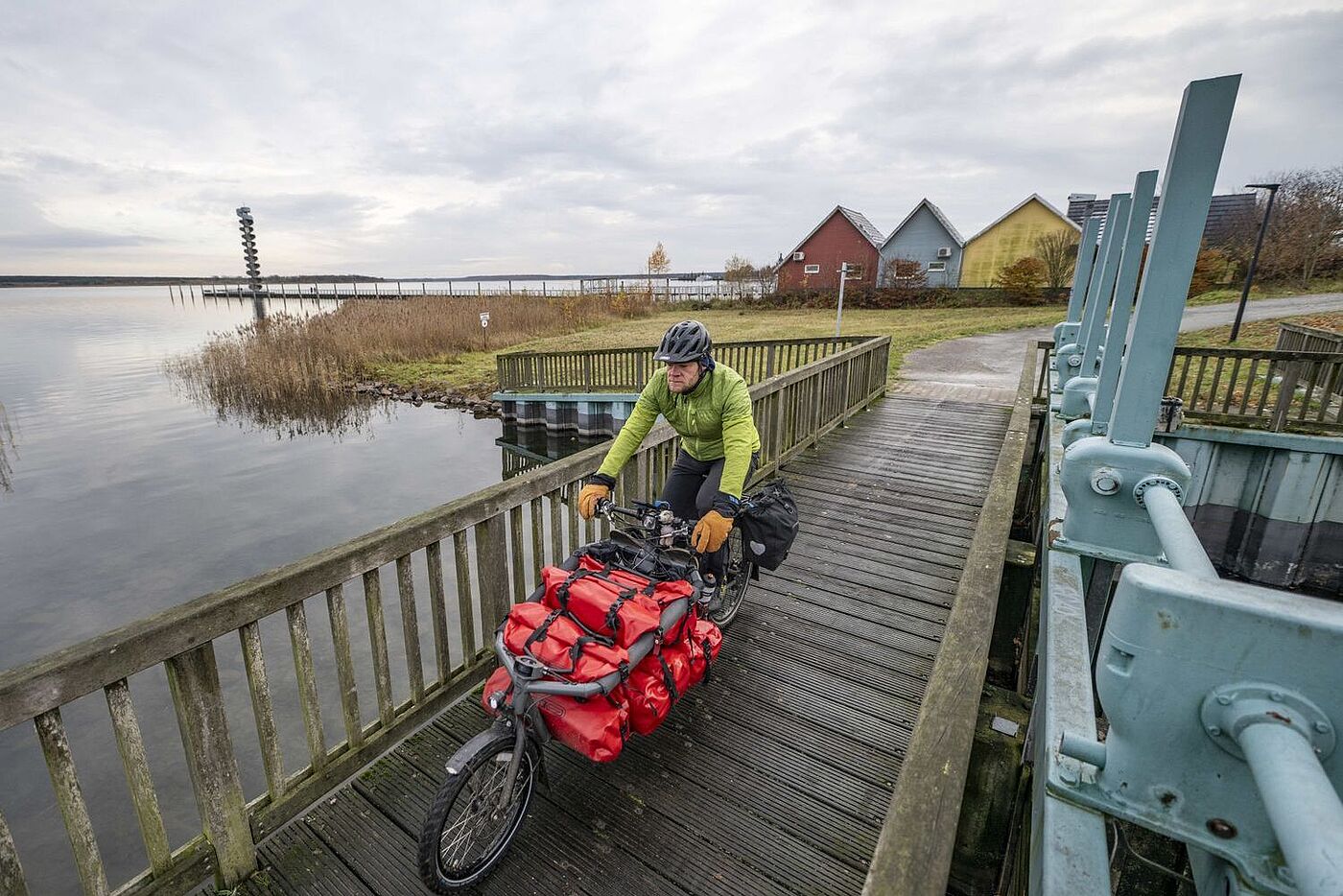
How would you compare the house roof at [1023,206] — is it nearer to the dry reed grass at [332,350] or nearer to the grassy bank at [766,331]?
the grassy bank at [766,331]

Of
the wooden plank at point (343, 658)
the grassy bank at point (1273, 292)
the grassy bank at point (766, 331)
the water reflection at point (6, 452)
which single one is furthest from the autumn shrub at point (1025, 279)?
the water reflection at point (6, 452)

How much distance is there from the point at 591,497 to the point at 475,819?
4.72 ft

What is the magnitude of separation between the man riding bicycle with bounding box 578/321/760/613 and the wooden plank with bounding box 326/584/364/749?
1.13 meters

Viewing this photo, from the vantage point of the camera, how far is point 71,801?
6.16 feet

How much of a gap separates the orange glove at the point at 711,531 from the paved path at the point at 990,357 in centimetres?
896

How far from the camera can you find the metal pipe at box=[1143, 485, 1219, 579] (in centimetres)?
97

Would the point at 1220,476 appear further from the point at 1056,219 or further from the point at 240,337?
the point at 1056,219

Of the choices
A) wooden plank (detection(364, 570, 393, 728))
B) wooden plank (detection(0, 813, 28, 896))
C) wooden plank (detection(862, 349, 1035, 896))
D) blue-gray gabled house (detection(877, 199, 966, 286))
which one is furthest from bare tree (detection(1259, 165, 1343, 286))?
wooden plank (detection(0, 813, 28, 896))

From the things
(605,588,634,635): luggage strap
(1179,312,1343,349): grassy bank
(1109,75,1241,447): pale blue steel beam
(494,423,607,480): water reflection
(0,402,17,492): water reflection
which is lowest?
(494,423,607,480): water reflection

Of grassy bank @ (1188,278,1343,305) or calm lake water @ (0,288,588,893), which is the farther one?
grassy bank @ (1188,278,1343,305)

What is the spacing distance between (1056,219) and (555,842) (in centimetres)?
3999

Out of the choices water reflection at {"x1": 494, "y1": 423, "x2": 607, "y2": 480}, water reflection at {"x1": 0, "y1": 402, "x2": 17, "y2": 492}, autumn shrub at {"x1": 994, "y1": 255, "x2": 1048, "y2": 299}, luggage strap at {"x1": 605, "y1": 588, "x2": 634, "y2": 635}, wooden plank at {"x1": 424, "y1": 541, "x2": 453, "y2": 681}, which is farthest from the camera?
autumn shrub at {"x1": 994, "y1": 255, "x2": 1048, "y2": 299}

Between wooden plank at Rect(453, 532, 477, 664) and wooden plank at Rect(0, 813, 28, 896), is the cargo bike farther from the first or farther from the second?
wooden plank at Rect(0, 813, 28, 896)

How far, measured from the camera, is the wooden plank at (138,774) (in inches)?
76.7
